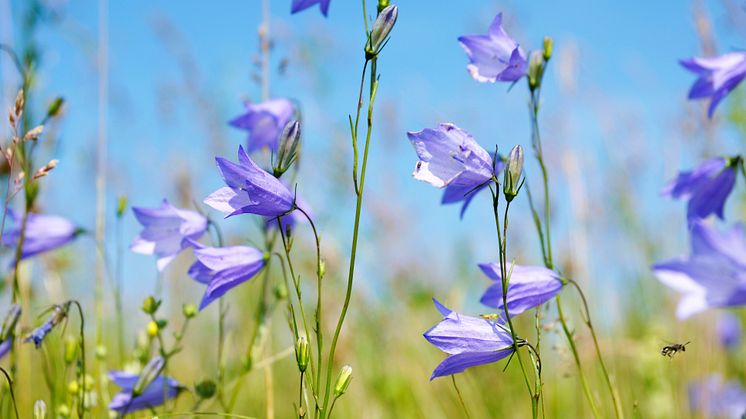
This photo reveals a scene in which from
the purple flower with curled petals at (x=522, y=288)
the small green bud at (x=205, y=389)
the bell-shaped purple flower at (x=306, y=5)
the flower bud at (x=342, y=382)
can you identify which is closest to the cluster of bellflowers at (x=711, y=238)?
the purple flower with curled petals at (x=522, y=288)

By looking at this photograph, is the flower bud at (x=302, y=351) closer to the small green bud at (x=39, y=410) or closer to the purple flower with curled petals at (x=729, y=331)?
the small green bud at (x=39, y=410)

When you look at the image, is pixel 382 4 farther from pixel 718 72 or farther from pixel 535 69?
pixel 718 72

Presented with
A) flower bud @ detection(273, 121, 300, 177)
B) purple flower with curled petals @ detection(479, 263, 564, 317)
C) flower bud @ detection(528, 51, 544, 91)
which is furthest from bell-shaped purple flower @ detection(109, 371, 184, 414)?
flower bud @ detection(528, 51, 544, 91)

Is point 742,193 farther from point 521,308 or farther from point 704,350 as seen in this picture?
point 521,308

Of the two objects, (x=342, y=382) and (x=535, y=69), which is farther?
(x=535, y=69)

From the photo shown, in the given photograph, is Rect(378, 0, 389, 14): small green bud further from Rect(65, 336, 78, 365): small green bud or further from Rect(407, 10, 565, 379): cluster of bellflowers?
Rect(65, 336, 78, 365): small green bud

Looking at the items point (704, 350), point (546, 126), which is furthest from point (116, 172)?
point (704, 350)

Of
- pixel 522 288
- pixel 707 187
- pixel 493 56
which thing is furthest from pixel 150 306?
pixel 707 187
